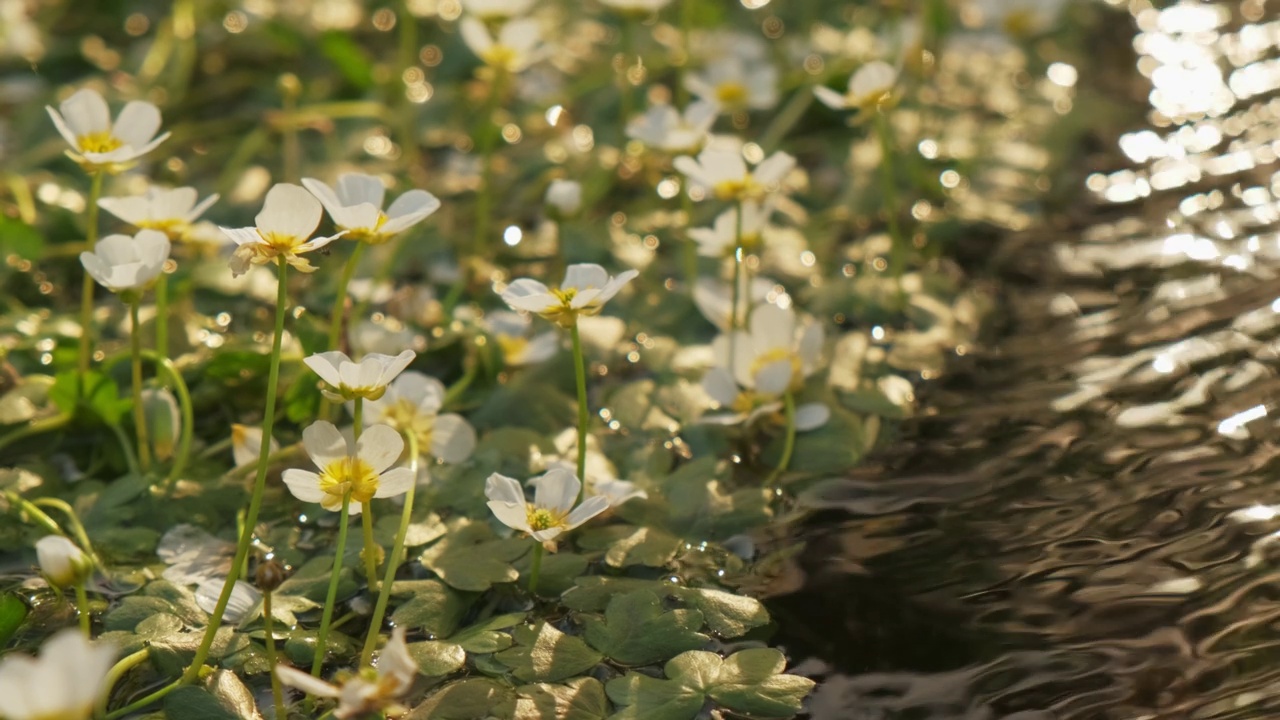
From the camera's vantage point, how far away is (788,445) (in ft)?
4.02

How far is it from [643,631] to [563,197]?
23.0 inches

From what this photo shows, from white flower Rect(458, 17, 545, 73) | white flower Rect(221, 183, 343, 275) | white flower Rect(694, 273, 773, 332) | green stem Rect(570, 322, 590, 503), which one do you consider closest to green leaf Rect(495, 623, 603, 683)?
green stem Rect(570, 322, 590, 503)

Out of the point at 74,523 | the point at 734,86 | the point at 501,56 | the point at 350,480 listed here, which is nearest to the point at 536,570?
the point at 350,480

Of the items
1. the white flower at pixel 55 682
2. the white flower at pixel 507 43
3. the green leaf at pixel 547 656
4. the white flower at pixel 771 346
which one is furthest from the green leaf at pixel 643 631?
the white flower at pixel 507 43

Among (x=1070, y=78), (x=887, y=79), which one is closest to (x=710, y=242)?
(x=887, y=79)

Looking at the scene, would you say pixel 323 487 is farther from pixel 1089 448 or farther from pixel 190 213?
pixel 1089 448

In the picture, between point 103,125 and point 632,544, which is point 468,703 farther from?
point 103,125

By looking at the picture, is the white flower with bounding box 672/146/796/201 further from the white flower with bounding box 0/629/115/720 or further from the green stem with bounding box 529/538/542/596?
the white flower with bounding box 0/629/115/720

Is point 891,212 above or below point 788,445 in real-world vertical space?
above

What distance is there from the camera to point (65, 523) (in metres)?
1.17

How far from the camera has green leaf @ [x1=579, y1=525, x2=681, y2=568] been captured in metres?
1.10

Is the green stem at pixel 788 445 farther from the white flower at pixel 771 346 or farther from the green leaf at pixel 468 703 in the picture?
the green leaf at pixel 468 703

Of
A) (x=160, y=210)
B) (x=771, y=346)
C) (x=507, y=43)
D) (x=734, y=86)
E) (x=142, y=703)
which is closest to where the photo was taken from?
(x=142, y=703)

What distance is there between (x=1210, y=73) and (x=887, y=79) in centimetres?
79
